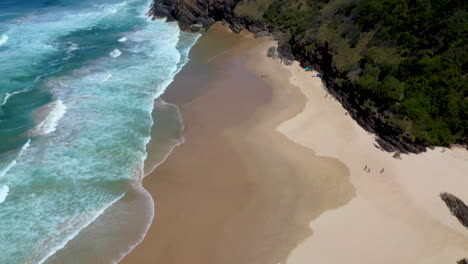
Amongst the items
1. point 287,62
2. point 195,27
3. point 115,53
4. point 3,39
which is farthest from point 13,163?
point 195,27

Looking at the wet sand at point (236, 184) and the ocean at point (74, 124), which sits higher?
the wet sand at point (236, 184)

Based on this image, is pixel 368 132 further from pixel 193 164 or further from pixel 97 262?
pixel 97 262

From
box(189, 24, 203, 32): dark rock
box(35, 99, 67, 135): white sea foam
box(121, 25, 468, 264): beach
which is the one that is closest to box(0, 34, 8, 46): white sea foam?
box(35, 99, 67, 135): white sea foam

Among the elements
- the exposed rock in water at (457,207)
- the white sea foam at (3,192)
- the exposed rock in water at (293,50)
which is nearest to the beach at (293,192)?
the exposed rock in water at (457,207)

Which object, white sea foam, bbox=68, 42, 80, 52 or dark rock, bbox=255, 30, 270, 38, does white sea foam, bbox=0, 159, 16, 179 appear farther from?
dark rock, bbox=255, 30, 270, 38

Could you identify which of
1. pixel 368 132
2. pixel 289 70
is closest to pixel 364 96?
pixel 368 132

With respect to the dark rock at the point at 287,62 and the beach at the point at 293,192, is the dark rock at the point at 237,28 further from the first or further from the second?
the beach at the point at 293,192
